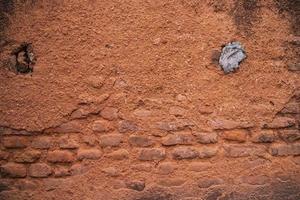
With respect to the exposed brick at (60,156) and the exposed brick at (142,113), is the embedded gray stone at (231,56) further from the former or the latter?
the exposed brick at (60,156)

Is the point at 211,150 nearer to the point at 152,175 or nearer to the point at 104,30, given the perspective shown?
the point at 152,175

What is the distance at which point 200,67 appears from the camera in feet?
8.88

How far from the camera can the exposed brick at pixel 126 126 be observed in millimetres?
2643

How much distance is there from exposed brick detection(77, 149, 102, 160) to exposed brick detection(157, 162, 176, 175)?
454mm

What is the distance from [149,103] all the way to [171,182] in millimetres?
610

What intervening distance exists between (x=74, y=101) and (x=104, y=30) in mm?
556

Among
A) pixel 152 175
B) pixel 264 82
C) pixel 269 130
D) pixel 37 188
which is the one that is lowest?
pixel 37 188

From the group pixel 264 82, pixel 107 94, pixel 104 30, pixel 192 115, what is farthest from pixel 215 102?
pixel 104 30

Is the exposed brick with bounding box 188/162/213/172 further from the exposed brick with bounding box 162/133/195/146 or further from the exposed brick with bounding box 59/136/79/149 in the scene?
the exposed brick with bounding box 59/136/79/149

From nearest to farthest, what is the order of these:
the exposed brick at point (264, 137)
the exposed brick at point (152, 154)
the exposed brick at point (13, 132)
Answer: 1. the exposed brick at point (13, 132)
2. the exposed brick at point (152, 154)
3. the exposed brick at point (264, 137)

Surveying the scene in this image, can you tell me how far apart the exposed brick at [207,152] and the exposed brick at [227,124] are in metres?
0.17

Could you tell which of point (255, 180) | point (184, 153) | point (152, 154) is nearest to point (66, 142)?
point (152, 154)

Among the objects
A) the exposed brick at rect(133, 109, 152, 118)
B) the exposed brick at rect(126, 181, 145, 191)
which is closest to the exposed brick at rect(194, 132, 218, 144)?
the exposed brick at rect(133, 109, 152, 118)

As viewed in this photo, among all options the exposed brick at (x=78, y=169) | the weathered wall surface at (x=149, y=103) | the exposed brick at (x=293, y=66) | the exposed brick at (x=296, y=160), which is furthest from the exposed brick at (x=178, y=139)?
the exposed brick at (x=293, y=66)
